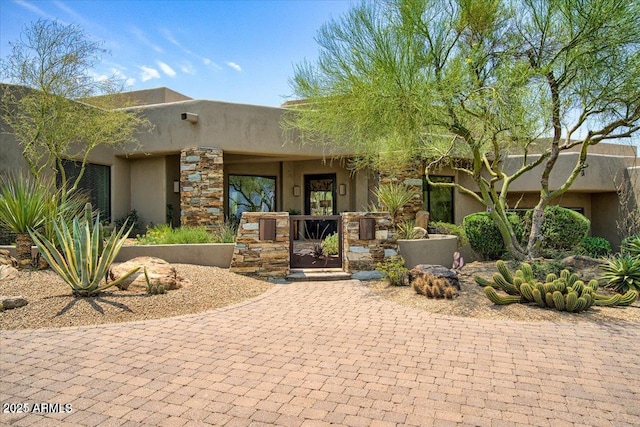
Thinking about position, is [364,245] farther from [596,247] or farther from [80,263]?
[596,247]

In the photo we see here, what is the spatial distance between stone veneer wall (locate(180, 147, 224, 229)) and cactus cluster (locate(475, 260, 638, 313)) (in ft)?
26.0

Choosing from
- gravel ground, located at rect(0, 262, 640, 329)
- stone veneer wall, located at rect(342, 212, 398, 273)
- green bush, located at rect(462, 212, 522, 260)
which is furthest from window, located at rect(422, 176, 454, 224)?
gravel ground, located at rect(0, 262, 640, 329)

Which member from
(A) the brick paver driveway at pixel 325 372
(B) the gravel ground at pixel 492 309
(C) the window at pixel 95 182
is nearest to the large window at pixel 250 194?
(C) the window at pixel 95 182

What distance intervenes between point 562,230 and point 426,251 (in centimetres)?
388

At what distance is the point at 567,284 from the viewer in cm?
591

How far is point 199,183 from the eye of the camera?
11.3 metres

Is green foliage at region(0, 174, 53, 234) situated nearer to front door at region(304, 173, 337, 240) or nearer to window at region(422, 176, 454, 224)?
front door at region(304, 173, 337, 240)

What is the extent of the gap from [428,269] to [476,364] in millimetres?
3507

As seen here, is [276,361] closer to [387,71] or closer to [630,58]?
[387,71]

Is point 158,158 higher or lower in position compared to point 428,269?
higher

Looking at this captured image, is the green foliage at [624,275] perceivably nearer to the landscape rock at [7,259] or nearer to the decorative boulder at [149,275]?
the decorative boulder at [149,275]

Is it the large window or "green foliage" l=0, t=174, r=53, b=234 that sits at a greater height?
the large window

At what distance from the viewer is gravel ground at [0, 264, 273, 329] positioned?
4.81 meters

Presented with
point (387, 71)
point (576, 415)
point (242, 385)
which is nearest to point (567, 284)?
point (576, 415)
